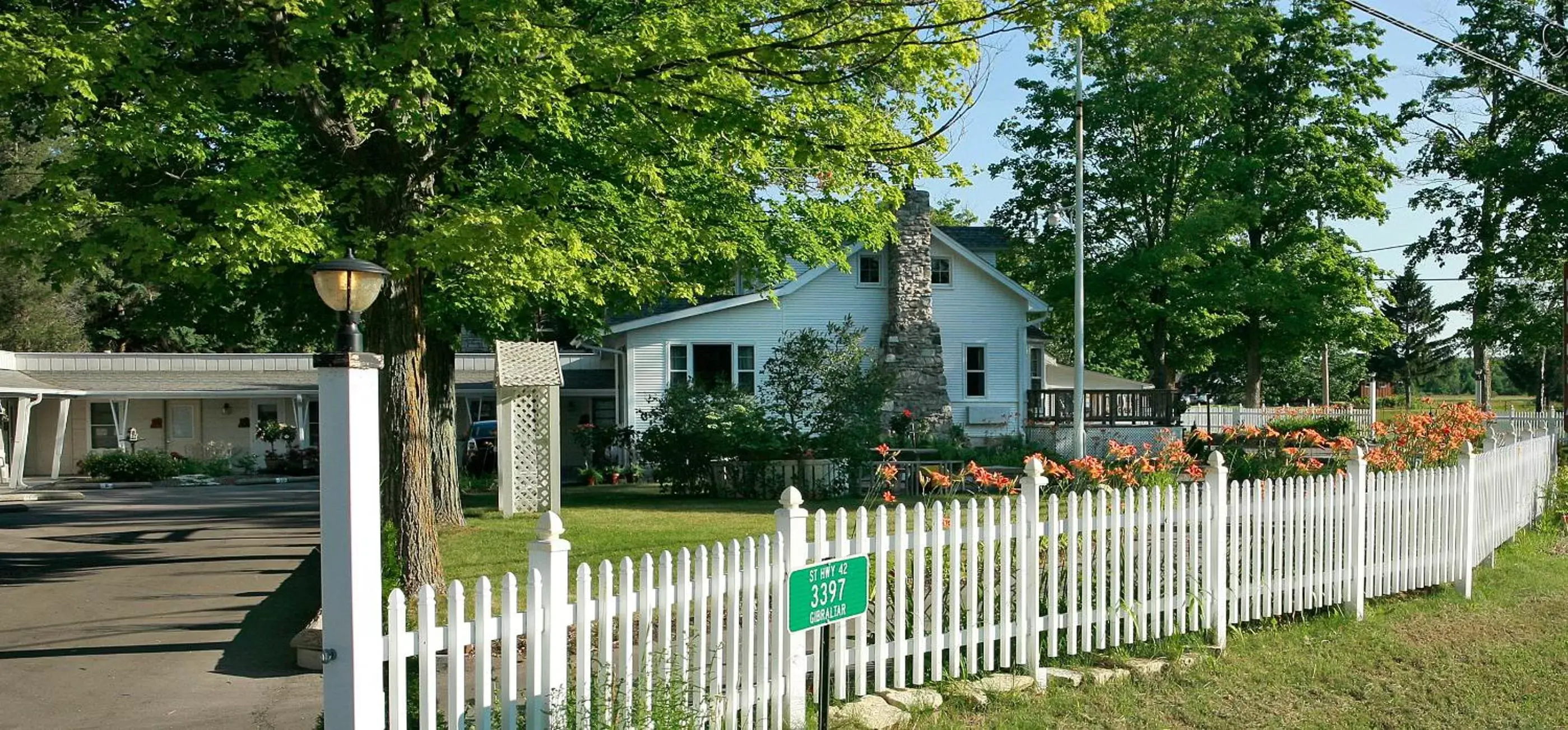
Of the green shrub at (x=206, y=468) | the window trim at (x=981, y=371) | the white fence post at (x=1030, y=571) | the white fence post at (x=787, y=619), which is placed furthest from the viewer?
the green shrub at (x=206, y=468)

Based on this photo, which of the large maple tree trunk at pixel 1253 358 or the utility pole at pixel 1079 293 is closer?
the utility pole at pixel 1079 293

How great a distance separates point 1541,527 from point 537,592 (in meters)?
14.1

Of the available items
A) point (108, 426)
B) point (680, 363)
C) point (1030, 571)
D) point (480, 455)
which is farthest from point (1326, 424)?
point (108, 426)

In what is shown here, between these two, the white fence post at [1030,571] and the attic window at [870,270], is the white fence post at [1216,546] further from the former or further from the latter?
the attic window at [870,270]

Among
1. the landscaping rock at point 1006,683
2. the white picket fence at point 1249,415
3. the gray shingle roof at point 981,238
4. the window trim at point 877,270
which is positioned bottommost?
the landscaping rock at point 1006,683

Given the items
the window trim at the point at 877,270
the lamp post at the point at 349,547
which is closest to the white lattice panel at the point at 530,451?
the window trim at the point at 877,270

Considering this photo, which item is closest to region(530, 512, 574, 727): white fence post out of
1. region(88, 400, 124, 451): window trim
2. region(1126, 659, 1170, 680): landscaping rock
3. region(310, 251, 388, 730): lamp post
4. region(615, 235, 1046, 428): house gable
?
region(310, 251, 388, 730): lamp post

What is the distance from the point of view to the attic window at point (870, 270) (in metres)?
30.4

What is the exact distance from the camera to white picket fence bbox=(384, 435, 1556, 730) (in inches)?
198

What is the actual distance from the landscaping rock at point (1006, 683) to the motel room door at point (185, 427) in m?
33.4

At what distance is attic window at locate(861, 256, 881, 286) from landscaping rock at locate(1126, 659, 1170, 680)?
2273cm

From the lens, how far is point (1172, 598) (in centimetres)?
841

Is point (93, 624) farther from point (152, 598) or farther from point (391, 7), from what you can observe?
point (391, 7)

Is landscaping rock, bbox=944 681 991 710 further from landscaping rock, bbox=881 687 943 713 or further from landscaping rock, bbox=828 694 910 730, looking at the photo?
landscaping rock, bbox=828 694 910 730
